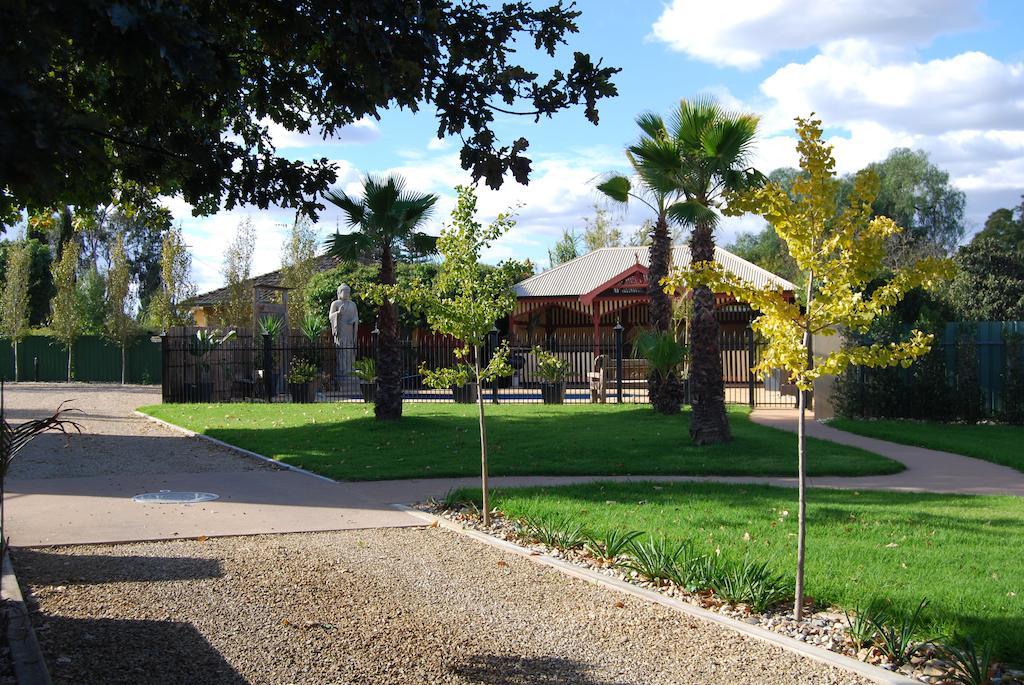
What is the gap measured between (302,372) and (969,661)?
2030cm

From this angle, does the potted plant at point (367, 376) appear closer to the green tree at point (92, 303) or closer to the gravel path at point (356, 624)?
the gravel path at point (356, 624)

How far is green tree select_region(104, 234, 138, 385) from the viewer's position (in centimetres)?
3859

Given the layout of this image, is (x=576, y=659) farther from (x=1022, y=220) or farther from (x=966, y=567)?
(x=1022, y=220)

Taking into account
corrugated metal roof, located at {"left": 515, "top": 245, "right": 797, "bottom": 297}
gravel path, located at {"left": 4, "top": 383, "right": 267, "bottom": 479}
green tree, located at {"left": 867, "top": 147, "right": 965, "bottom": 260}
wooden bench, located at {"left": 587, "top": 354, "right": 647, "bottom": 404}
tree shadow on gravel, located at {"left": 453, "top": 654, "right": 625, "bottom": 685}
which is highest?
green tree, located at {"left": 867, "top": 147, "right": 965, "bottom": 260}

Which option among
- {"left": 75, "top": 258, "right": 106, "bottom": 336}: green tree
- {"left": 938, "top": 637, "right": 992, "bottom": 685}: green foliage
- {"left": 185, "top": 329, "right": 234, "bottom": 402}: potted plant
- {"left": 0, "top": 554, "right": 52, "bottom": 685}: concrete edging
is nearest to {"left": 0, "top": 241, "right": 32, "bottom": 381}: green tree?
{"left": 75, "top": 258, "right": 106, "bottom": 336}: green tree

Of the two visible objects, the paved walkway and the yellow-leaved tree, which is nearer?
the yellow-leaved tree

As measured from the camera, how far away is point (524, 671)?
5.10m

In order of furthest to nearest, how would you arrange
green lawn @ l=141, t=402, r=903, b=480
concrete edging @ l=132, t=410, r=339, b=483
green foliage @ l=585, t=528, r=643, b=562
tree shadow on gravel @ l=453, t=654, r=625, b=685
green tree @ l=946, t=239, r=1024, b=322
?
green tree @ l=946, t=239, r=1024, b=322 → concrete edging @ l=132, t=410, r=339, b=483 → green lawn @ l=141, t=402, r=903, b=480 → green foliage @ l=585, t=528, r=643, b=562 → tree shadow on gravel @ l=453, t=654, r=625, b=685

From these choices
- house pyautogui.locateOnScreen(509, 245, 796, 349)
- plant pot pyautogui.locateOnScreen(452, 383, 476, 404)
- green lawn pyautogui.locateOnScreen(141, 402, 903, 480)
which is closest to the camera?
green lawn pyautogui.locateOnScreen(141, 402, 903, 480)

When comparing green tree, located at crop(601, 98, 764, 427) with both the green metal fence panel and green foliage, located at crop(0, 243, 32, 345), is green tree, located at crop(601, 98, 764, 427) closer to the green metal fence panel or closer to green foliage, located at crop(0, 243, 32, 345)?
the green metal fence panel

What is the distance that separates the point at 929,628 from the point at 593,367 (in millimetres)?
21047

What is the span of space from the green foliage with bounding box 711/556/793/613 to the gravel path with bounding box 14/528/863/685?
45cm

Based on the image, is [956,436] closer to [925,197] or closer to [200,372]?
[200,372]

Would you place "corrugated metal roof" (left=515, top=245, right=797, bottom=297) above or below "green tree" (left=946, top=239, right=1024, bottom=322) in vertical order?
above
